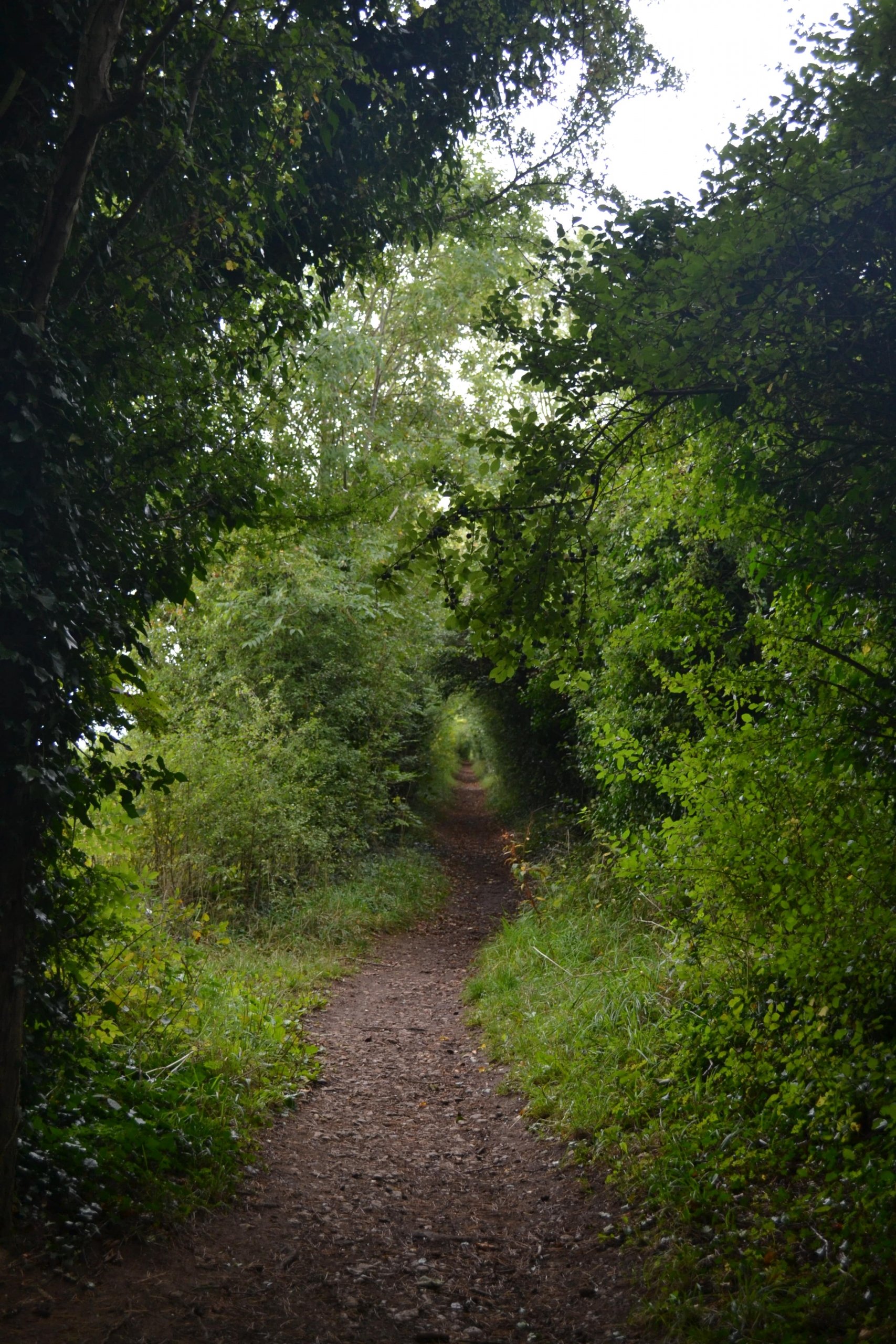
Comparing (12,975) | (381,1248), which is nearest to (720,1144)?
(381,1248)

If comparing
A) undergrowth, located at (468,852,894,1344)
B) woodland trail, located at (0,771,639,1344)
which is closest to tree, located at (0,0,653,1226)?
woodland trail, located at (0,771,639,1344)

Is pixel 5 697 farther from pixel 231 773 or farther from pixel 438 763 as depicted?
pixel 438 763

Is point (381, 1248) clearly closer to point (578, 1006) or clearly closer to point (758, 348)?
point (578, 1006)

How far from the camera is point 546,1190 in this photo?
531cm

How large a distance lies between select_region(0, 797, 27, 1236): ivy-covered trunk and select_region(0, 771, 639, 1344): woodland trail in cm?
57

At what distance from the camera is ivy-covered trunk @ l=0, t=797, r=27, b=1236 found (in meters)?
3.96

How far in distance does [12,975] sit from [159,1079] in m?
1.79

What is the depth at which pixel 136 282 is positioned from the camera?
463 centimetres

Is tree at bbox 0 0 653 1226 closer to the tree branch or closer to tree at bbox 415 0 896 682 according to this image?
the tree branch

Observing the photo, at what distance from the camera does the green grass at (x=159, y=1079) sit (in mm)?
4207

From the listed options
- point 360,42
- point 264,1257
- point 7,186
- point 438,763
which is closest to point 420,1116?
point 264,1257

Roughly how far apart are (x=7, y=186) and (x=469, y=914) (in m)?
12.9

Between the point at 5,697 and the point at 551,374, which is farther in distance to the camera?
the point at 551,374

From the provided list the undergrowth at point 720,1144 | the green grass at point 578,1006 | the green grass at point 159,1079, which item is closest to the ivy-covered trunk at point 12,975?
the green grass at point 159,1079
